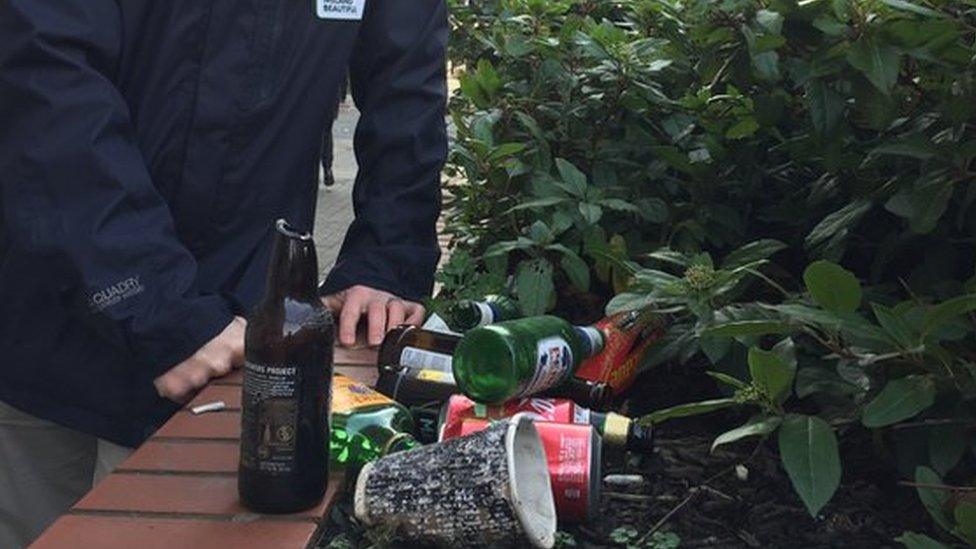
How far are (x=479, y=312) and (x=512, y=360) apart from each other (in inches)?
20.2

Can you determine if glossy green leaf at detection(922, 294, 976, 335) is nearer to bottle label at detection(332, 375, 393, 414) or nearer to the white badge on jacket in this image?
bottle label at detection(332, 375, 393, 414)

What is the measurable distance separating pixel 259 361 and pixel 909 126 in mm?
1251

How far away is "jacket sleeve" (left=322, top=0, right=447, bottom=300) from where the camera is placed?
2.80 m

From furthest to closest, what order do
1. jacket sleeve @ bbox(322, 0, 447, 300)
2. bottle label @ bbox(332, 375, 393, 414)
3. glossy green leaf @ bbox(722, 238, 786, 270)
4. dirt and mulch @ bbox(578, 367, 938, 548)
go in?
1. jacket sleeve @ bbox(322, 0, 447, 300)
2. glossy green leaf @ bbox(722, 238, 786, 270)
3. bottle label @ bbox(332, 375, 393, 414)
4. dirt and mulch @ bbox(578, 367, 938, 548)

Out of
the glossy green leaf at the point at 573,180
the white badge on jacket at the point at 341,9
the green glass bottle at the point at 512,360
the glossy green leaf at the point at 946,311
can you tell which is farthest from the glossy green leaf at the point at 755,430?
the white badge on jacket at the point at 341,9

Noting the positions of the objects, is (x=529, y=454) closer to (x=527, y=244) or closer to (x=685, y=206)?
(x=527, y=244)

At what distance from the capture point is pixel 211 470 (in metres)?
2.03

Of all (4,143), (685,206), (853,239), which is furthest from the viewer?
(685,206)

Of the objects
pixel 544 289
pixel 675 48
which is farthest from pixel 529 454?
pixel 675 48

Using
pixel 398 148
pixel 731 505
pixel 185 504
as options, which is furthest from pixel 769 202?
pixel 185 504

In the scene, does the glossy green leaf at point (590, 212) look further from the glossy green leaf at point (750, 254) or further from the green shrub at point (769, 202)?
the glossy green leaf at point (750, 254)

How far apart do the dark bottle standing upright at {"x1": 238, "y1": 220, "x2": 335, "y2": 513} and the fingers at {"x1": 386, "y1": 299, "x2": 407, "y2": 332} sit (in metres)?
0.82

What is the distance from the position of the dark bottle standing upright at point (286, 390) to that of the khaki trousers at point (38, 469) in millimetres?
863

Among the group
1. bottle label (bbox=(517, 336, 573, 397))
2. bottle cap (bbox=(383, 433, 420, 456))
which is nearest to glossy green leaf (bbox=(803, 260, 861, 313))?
bottle label (bbox=(517, 336, 573, 397))
